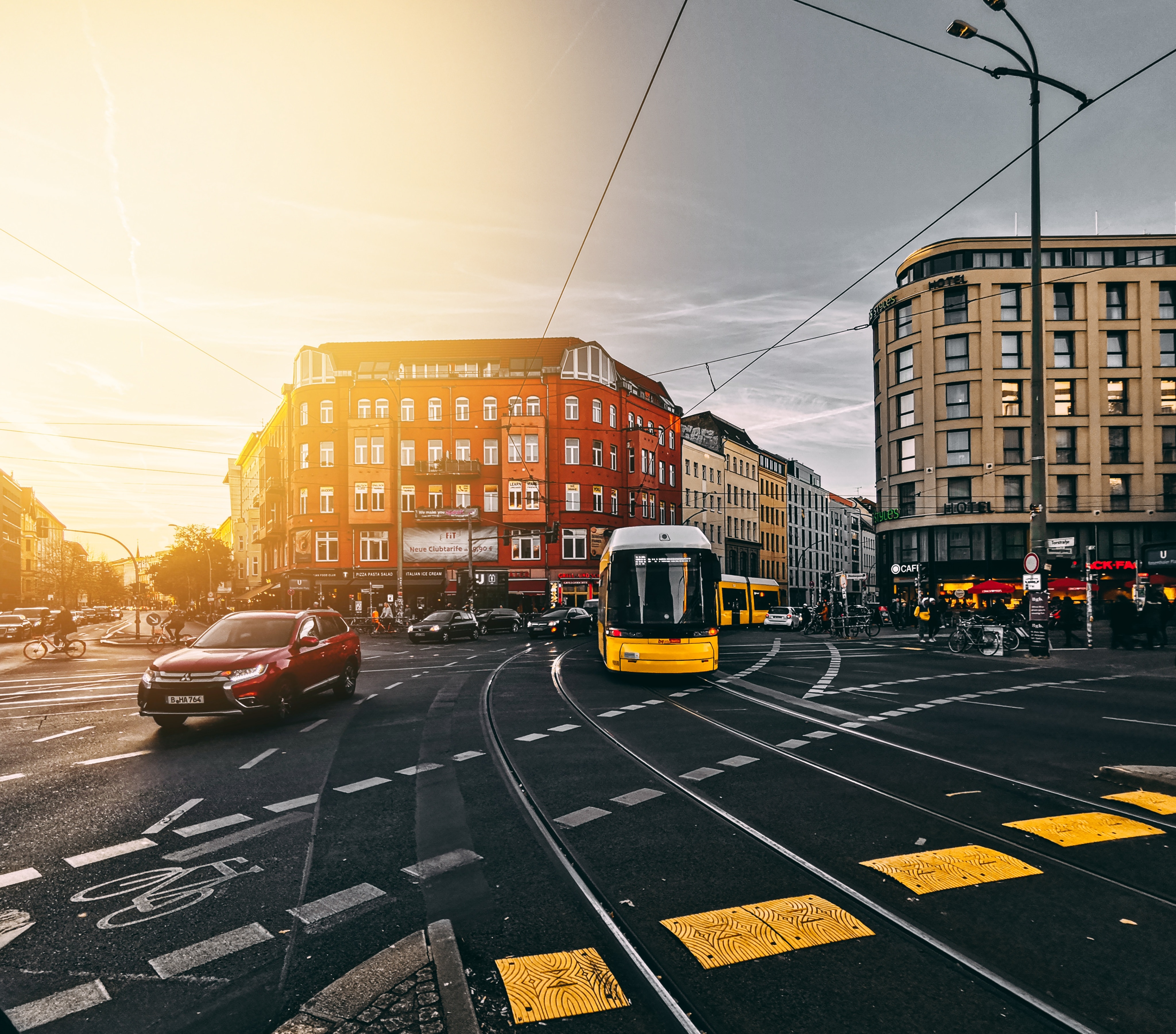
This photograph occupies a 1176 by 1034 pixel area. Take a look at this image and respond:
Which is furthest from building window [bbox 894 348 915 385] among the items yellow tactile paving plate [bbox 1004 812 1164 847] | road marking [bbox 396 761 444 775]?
road marking [bbox 396 761 444 775]

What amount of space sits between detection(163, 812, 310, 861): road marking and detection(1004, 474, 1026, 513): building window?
55.1 meters

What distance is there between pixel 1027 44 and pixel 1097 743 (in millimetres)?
15299

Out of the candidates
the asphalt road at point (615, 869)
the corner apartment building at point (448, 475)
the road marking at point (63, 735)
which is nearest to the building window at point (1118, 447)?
the corner apartment building at point (448, 475)

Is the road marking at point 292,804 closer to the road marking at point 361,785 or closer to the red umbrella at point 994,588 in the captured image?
the road marking at point 361,785

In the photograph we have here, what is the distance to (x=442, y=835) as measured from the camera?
605 cm

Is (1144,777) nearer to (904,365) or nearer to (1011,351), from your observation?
(1011,351)

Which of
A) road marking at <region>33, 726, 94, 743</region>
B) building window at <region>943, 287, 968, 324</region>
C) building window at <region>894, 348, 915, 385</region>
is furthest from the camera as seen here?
building window at <region>894, 348, 915, 385</region>

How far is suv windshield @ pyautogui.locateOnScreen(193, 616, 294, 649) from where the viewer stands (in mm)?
12336

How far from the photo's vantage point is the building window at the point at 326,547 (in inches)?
2215

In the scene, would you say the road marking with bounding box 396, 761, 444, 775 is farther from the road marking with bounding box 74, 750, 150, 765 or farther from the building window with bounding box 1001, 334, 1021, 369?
the building window with bounding box 1001, 334, 1021, 369

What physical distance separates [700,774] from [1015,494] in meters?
52.9

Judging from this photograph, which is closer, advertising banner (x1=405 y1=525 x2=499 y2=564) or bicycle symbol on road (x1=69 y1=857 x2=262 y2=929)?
bicycle symbol on road (x1=69 y1=857 x2=262 y2=929)

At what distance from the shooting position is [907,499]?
57.0 metres

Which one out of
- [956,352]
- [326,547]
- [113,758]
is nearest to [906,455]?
[956,352]
